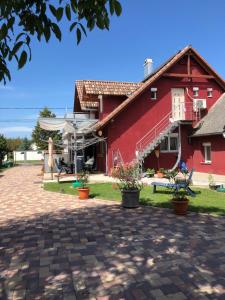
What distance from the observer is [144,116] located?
889 inches

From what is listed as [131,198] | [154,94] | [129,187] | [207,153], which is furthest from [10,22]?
[154,94]

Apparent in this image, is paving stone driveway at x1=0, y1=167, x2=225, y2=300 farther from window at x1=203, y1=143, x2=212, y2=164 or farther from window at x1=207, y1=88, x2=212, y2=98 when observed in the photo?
window at x1=207, y1=88, x2=212, y2=98

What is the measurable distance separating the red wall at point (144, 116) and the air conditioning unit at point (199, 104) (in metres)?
0.85

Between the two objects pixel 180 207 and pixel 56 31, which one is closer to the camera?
pixel 56 31

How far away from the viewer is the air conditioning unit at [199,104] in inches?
897

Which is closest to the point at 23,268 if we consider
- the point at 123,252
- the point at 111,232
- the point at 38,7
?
the point at 123,252

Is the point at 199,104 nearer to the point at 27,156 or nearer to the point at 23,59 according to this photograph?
the point at 23,59

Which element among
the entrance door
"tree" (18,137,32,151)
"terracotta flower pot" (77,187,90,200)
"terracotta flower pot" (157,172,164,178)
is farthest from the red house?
"tree" (18,137,32,151)

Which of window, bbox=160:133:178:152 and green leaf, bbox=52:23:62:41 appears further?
window, bbox=160:133:178:152

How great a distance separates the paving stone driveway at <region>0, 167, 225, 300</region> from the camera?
4.37 metres

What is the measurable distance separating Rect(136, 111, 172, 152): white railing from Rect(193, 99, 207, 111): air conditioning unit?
70.5 inches

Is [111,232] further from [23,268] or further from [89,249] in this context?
[23,268]

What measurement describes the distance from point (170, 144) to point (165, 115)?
83.2 inches

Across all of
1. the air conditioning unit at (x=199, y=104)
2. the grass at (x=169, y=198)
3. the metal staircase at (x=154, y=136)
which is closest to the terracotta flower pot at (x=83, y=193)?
the grass at (x=169, y=198)
